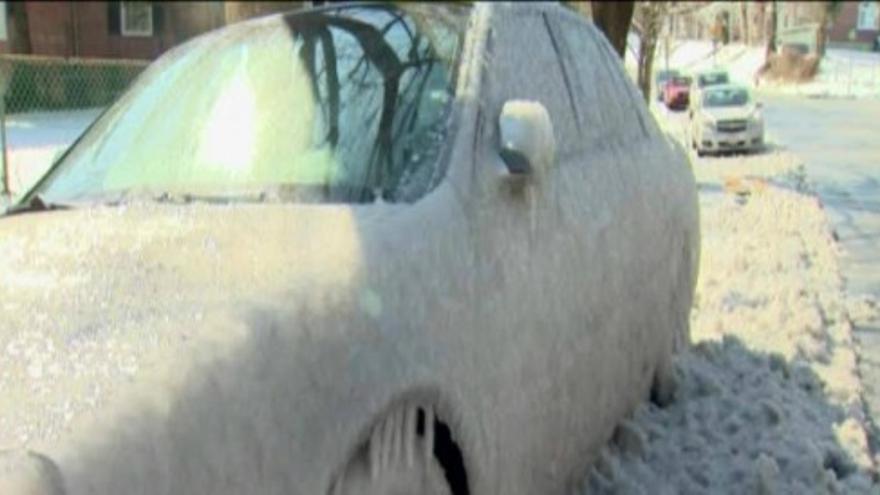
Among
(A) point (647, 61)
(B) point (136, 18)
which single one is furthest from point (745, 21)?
(B) point (136, 18)

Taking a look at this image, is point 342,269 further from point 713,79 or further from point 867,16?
point 713,79

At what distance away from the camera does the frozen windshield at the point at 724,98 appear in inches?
744

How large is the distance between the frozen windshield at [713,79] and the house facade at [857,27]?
8902 millimetres

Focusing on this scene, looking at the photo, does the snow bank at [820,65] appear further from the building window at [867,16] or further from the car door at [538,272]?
the car door at [538,272]

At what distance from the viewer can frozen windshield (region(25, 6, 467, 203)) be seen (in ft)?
10.7

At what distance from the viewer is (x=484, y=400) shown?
3.13m

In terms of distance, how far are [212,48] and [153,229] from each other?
4.30 feet

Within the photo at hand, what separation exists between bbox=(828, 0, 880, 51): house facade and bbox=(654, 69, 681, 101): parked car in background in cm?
846

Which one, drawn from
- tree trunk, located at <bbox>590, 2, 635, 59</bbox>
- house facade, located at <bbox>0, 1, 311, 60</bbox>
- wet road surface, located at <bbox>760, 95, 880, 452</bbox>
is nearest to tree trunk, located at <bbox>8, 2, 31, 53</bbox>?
house facade, located at <bbox>0, 1, 311, 60</bbox>

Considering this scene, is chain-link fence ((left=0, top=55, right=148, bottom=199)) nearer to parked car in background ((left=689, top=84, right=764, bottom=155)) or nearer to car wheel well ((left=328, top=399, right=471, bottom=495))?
car wheel well ((left=328, top=399, right=471, bottom=495))

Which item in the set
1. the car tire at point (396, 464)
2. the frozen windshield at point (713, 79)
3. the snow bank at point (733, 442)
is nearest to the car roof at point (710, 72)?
the frozen windshield at point (713, 79)

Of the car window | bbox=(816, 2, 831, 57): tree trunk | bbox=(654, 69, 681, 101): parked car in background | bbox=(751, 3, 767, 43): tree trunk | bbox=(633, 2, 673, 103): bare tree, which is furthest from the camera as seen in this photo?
bbox=(654, 69, 681, 101): parked car in background

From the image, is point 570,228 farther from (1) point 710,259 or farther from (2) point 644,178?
(1) point 710,259

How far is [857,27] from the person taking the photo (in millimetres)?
7301
